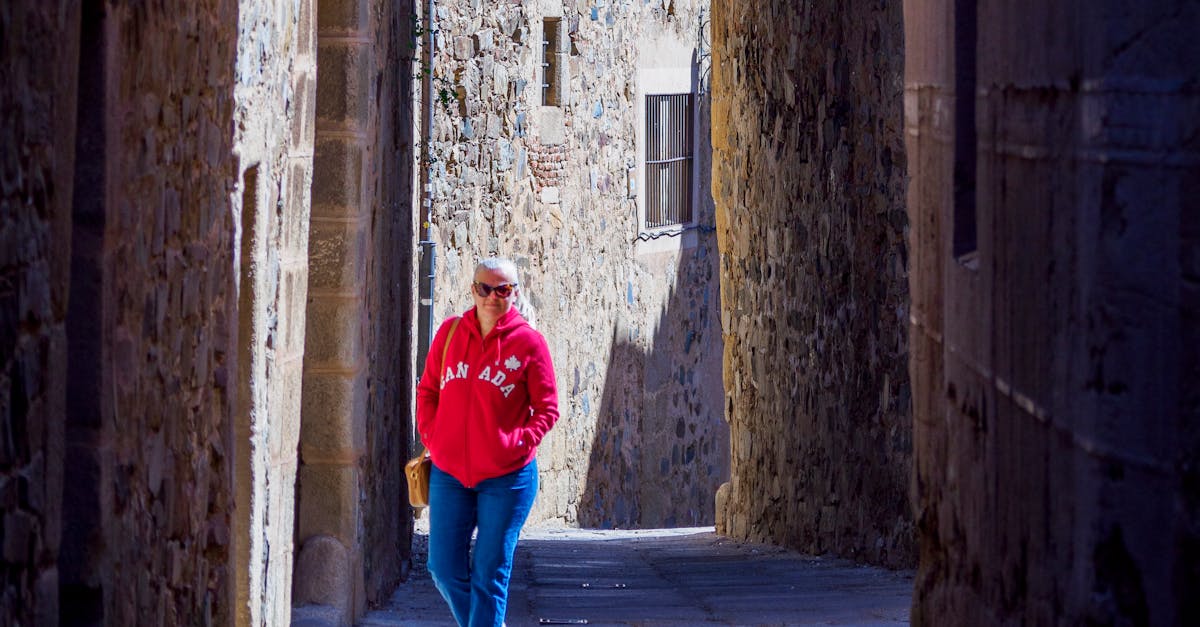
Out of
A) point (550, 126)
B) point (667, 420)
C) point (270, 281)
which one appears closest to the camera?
point (270, 281)

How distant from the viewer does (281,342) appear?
516cm

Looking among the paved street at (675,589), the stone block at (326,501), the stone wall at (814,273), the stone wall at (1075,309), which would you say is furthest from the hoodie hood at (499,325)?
the stone wall at (814,273)

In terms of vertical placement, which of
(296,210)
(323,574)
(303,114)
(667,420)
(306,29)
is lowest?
(667,420)

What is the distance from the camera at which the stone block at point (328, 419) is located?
588 centimetres

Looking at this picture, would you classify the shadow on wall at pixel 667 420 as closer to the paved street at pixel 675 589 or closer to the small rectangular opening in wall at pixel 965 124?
the paved street at pixel 675 589

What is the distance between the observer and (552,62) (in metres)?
11.9

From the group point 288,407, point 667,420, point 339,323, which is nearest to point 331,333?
point 339,323

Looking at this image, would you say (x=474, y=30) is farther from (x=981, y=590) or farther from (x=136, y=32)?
(x=981, y=590)

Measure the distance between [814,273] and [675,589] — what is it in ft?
6.21

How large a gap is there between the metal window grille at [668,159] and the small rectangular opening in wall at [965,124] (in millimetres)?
11059

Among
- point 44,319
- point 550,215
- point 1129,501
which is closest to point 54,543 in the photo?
point 44,319

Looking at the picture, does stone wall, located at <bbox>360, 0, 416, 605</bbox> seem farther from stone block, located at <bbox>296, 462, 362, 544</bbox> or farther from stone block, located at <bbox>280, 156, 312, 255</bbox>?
stone block, located at <bbox>280, 156, 312, 255</bbox>

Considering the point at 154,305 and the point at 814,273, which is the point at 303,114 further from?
the point at 814,273

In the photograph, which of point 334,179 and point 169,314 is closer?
point 169,314
